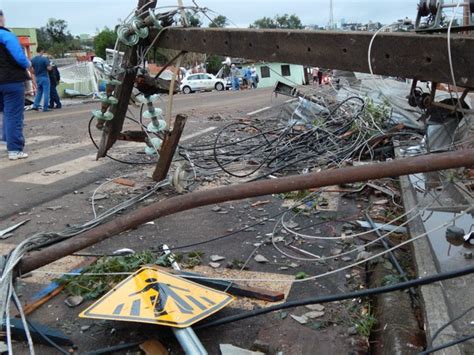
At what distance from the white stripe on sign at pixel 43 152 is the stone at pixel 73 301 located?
446cm

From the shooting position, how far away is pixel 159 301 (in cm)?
267

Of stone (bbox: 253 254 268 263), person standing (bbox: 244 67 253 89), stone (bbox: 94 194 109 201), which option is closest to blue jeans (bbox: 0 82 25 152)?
stone (bbox: 94 194 109 201)

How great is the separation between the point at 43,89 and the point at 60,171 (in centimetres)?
970

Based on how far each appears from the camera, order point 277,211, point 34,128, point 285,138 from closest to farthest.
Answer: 1. point 277,211
2. point 285,138
3. point 34,128

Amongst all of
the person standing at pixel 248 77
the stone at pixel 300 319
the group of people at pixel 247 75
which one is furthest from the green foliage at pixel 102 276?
the person standing at pixel 248 77

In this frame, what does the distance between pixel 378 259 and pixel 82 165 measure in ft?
15.8

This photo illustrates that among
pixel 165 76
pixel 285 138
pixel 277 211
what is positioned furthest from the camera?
pixel 285 138

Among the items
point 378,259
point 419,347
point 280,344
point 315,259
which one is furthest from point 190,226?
point 419,347

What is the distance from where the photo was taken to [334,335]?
2754 millimetres

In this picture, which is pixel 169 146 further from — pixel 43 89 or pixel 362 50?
pixel 43 89

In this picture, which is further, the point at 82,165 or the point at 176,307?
the point at 82,165

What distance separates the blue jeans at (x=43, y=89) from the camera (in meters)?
14.9

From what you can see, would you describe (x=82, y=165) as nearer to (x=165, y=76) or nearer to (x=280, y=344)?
(x=165, y=76)

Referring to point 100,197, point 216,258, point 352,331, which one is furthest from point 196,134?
point 352,331
